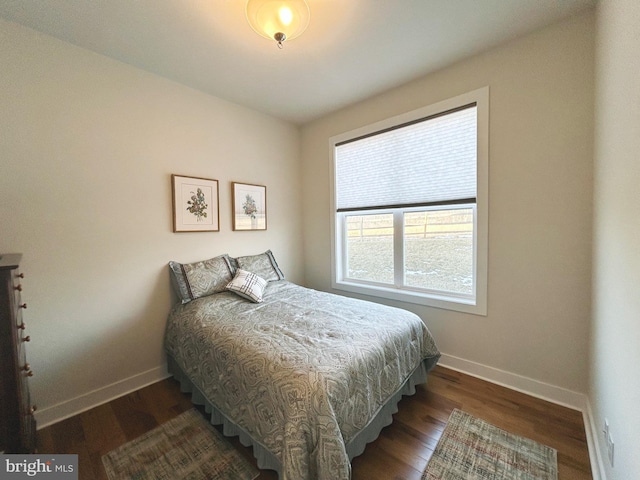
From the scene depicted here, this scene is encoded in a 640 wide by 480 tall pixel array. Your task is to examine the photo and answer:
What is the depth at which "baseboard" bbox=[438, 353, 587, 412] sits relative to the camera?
5.76ft

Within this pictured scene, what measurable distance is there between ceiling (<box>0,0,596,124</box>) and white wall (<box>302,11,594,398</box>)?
20cm

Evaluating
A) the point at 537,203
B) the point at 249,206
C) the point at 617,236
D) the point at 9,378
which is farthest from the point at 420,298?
the point at 9,378

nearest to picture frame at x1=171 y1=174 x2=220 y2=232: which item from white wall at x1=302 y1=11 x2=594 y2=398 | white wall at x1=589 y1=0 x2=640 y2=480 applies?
white wall at x1=302 y1=11 x2=594 y2=398

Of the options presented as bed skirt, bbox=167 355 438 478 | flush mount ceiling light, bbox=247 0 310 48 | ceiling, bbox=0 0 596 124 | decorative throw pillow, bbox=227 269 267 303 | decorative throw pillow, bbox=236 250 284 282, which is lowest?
bed skirt, bbox=167 355 438 478

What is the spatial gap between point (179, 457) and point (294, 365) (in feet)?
3.07

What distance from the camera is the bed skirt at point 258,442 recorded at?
4.21 feet

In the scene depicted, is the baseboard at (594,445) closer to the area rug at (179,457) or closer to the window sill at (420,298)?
the window sill at (420,298)

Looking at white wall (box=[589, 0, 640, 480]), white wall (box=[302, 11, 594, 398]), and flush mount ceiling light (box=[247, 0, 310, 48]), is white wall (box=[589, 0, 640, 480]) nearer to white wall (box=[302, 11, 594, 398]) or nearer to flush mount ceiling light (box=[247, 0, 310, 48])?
white wall (box=[302, 11, 594, 398])

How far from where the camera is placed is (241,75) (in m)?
2.21

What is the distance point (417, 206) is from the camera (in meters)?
2.43

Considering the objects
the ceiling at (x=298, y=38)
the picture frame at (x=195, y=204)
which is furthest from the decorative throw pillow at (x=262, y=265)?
the ceiling at (x=298, y=38)

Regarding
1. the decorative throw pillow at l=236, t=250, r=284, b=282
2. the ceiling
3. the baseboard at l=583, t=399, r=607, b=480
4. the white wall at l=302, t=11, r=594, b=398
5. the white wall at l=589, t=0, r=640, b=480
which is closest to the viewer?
the white wall at l=589, t=0, r=640, b=480

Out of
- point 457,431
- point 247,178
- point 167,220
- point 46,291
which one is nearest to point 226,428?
point 457,431

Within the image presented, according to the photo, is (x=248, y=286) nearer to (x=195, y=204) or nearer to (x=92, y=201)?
(x=195, y=204)
